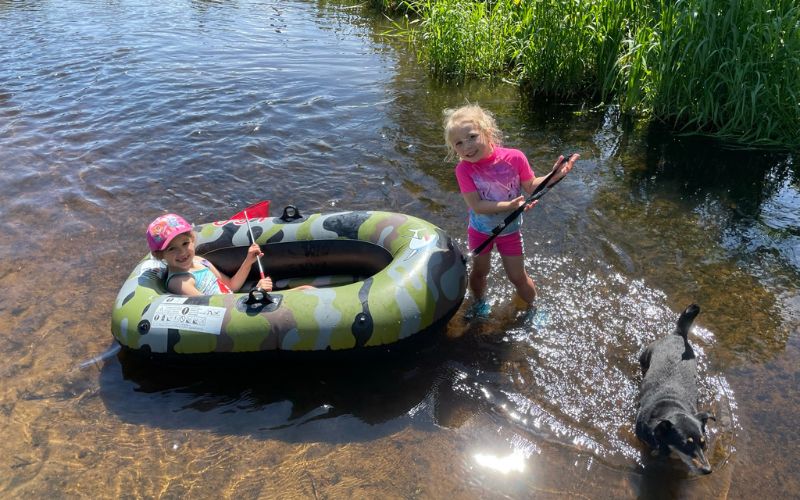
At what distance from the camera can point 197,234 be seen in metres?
4.15

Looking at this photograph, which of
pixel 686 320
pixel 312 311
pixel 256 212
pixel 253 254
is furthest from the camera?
pixel 256 212

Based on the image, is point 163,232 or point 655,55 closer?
point 163,232

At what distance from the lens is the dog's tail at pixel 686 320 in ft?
10.2

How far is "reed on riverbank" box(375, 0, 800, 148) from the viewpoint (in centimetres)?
567

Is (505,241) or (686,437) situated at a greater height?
(505,241)

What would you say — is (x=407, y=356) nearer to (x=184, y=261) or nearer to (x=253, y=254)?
(x=253, y=254)

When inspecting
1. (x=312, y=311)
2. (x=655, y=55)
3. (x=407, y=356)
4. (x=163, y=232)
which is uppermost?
(x=655, y=55)

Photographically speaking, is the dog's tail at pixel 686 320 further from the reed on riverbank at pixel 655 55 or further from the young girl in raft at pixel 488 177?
the reed on riverbank at pixel 655 55

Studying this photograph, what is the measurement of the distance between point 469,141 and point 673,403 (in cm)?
168

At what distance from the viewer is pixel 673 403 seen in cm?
269

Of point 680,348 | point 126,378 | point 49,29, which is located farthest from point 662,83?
point 49,29

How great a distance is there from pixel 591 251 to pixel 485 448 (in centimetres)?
213

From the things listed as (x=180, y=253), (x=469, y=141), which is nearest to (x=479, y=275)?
(x=469, y=141)

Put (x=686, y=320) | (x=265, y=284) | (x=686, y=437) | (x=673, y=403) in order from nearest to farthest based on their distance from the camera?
(x=686, y=437) < (x=673, y=403) < (x=686, y=320) < (x=265, y=284)
